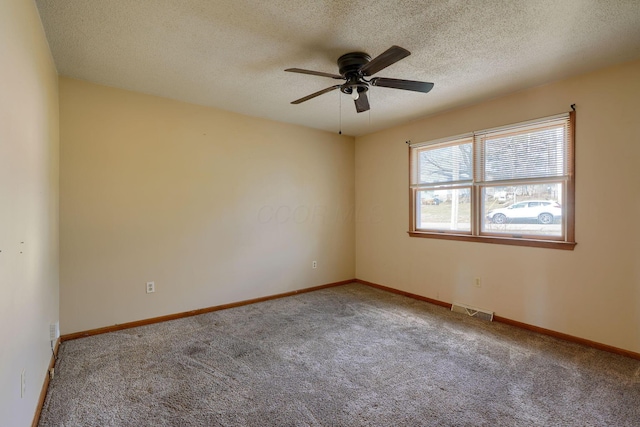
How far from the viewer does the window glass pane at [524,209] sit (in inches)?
120

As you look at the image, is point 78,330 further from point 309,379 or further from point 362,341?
point 362,341

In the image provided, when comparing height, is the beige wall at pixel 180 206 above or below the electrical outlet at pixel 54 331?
above

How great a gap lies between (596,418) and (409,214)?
9.27 ft

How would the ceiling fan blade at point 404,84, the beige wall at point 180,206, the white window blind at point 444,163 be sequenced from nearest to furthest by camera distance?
1. the ceiling fan blade at point 404,84
2. the beige wall at point 180,206
3. the white window blind at point 444,163

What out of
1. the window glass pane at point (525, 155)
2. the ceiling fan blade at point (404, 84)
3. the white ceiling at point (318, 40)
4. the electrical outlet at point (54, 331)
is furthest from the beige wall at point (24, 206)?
the window glass pane at point (525, 155)

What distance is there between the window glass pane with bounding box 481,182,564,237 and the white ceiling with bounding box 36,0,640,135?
1.08 meters

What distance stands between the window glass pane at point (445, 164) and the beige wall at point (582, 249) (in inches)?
7.6

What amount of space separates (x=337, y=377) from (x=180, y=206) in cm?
250

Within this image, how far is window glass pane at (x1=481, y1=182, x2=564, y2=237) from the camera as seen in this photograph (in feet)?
10.0

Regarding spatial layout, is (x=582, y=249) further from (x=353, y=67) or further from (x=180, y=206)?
(x=180, y=206)

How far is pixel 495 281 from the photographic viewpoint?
3453mm

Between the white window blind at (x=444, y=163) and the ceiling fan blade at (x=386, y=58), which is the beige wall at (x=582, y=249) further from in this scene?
the ceiling fan blade at (x=386, y=58)

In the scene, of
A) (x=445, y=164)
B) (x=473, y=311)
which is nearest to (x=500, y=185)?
(x=445, y=164)

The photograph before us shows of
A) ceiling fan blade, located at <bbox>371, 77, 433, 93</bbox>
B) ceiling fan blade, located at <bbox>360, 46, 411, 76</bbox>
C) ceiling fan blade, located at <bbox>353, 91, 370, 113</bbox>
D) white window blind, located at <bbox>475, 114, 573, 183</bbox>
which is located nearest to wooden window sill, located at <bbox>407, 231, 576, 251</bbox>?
white window blind, located at <bbox>475, 114, 573, 183</bbox>
